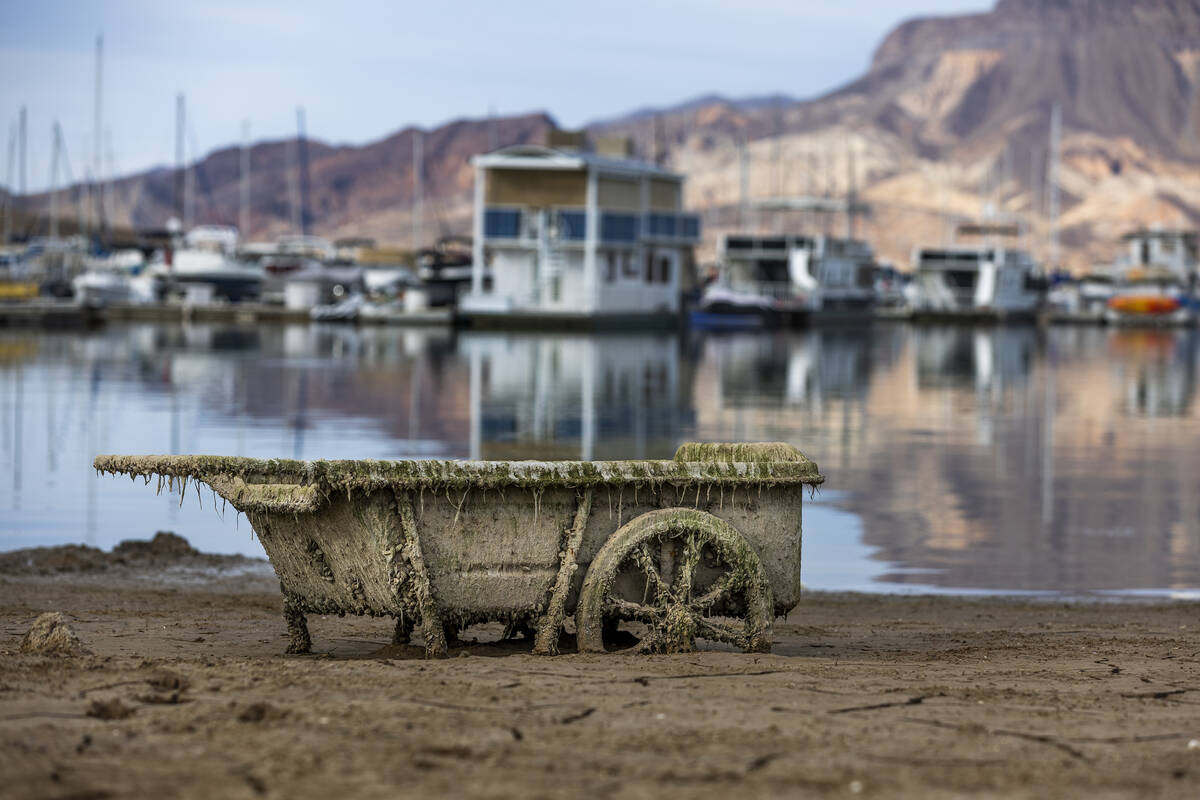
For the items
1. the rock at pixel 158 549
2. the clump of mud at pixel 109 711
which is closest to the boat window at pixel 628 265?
the rock at pixel 158 549

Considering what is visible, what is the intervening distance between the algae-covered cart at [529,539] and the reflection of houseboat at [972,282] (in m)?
111

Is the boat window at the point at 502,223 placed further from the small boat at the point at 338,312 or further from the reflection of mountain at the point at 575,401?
the reflection of mountain at the point at 575,401

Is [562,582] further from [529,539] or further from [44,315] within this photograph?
[44,315]

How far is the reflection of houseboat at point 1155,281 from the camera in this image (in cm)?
12206

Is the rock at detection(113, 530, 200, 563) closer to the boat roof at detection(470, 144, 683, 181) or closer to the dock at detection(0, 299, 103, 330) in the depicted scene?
the boat roof at detection(470, 144, 683, 181)

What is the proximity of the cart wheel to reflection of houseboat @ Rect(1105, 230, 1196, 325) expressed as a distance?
383ft

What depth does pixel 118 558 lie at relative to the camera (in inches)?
587

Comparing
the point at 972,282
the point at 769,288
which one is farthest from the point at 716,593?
the point at 972,282

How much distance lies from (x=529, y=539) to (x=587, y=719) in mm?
2355

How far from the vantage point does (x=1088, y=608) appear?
44.7 ft

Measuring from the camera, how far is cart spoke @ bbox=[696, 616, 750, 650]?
993 centimetres

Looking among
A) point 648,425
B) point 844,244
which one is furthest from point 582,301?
point 648,425

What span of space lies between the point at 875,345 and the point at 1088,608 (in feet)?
212

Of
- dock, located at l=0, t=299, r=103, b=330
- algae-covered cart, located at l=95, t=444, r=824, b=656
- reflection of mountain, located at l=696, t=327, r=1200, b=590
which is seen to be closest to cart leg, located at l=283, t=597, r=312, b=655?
algae-covered cart, located at l=95, t=444, r=824, b=656
